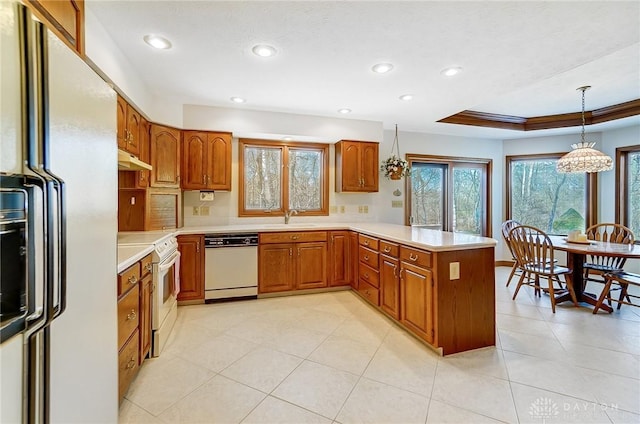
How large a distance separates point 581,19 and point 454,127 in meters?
2.76

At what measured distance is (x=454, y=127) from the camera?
4566mm

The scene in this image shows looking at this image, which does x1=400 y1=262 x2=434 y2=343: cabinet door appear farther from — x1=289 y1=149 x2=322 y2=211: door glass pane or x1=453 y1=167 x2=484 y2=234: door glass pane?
x1=453 y1=167 x2=484 y2=234: door glass pane

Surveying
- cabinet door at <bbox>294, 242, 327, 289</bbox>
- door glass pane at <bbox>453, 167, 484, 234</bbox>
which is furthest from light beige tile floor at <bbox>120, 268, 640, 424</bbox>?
door glass pane at <bbox>453, 167, 484, 234</bbox>

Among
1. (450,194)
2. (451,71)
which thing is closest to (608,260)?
(450,194)

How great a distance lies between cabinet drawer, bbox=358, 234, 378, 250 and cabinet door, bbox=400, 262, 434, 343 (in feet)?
1.88

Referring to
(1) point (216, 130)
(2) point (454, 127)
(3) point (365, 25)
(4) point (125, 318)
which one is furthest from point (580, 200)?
(4) point (125, 318)

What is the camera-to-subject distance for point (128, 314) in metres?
1.75

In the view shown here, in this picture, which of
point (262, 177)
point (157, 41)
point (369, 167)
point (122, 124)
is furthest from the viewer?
point (369, 167)

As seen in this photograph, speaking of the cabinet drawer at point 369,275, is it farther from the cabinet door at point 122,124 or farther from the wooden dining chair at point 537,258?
the cabinet door at point 122,124

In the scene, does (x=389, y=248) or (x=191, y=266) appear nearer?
(x=389, y=248)

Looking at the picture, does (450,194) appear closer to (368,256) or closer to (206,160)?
(368,256)

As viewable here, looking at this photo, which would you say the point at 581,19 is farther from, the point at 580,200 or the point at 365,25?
the point at 580,200

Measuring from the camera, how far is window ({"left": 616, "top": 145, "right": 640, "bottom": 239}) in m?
4.37

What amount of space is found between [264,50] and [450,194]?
13.3 ft
